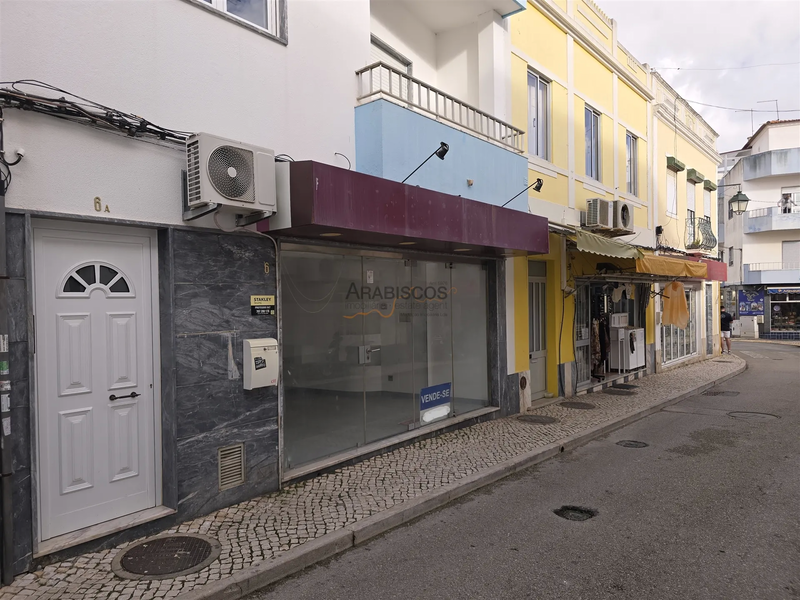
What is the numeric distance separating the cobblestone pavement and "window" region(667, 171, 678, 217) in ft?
31.8

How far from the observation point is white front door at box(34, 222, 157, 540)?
4270mm

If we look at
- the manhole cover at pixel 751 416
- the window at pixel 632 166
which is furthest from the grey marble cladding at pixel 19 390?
the window at pixel 632 166

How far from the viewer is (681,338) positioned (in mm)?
17797

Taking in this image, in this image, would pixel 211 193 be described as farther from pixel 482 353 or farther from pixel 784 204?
pixel 784 204

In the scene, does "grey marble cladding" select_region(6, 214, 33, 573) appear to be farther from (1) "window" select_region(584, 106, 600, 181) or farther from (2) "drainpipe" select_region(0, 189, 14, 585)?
(1) "window" select_region(584, 106, 600, 181)

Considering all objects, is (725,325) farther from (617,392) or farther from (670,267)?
(617,392)

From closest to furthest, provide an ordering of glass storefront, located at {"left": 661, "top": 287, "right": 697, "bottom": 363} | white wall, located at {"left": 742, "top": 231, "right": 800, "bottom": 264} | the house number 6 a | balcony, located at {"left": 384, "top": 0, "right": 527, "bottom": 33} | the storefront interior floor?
the house number 6 a < the storefront interior floor < balcony, located at {"left": 384, "top": 0, "right": 527, "bottom": 33} < glass storefront, located at {"left": 661, "top": 287, "right": 697, "bottom": 363} < white wall, located at {"left": 742, "top": 231, "right": 800, "bottom": 264}

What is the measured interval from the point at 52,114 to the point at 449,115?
5718 mm

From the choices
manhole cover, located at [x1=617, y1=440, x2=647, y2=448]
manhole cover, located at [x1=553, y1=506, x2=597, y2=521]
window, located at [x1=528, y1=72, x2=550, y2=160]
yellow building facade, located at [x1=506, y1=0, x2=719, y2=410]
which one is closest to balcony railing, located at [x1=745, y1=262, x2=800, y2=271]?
yellow building facade, located at [x1=506, y1=0, x2=719, y2=410]

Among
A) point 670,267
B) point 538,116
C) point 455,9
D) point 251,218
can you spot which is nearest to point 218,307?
point 251,218

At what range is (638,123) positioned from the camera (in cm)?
1473

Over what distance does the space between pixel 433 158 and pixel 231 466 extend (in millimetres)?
4706

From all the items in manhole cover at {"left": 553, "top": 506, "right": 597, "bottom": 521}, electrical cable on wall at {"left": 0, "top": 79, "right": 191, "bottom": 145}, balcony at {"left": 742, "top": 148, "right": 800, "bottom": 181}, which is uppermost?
balcony at {"left": 742, "top": 148, "right": 800, "bottom": 181}

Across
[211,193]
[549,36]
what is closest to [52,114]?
[211,193]
